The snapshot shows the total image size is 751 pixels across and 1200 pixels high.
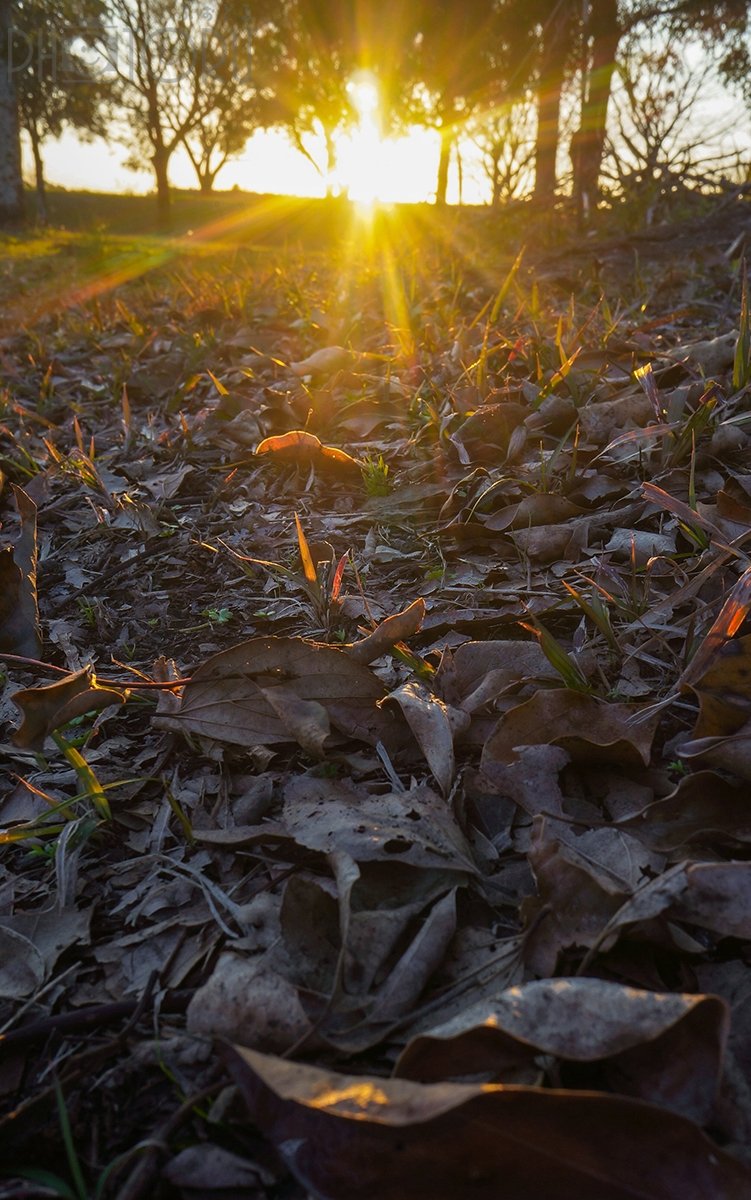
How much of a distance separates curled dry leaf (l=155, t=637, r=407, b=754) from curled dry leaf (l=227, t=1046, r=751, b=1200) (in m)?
0.59

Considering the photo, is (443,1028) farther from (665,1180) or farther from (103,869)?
(103,869)

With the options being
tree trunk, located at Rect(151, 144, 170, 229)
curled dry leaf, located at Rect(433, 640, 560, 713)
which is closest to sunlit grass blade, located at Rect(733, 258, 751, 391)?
curled dry leaf, located at Rect(433, 640, 560, 713)

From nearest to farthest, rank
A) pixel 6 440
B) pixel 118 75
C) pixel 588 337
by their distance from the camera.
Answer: pixel 588 337
pixel 6 440
pixel 118 75

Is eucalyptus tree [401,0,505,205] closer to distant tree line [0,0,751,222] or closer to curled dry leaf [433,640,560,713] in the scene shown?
distant tree line [0,0,751,222]

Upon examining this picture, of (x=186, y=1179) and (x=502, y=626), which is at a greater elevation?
(x=502, y=626)

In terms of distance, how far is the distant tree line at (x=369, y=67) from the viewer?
8625 mm

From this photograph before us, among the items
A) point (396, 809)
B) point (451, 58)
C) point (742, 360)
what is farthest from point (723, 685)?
point (451, 58)

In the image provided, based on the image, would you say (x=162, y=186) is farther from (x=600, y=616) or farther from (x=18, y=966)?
(x=18, y=966)

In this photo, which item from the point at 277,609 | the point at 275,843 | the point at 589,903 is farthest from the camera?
the point at 277,609

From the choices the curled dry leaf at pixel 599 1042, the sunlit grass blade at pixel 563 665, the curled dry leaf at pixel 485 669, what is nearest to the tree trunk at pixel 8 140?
the curled dry leaf at pixel 485 669

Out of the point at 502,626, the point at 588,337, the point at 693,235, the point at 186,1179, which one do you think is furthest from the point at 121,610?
the point at 693,235

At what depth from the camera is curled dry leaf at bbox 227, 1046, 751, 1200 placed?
2.04 ft

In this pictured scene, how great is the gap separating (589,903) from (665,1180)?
0.27 metres

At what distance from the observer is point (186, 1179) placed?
715 mm
